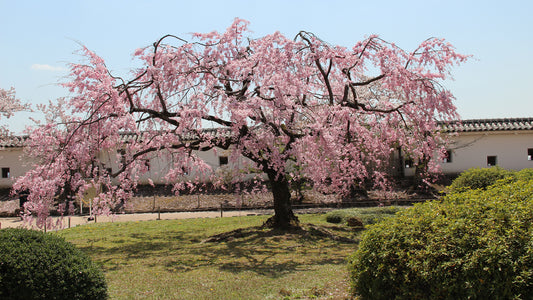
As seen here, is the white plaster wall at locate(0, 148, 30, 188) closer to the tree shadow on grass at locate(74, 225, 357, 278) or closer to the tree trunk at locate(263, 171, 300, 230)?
the tree shadow on grass at locate(74, 225, 357, 278)

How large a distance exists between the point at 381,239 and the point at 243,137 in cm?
641

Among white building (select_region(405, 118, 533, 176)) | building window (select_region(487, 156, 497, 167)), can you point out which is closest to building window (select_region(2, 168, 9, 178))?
white building (select_region(405, 118, 533, 176))

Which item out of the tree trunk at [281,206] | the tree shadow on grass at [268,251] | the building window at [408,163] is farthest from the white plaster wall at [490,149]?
the tree shadow on grass at [268,251]

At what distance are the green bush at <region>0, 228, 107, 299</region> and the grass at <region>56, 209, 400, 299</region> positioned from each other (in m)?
1.33

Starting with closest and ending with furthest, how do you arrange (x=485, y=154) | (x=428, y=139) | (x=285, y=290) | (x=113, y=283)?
(x=285, y=290) < (x=113, y=283) < (x=428, y=139) < (x=485, y=154)

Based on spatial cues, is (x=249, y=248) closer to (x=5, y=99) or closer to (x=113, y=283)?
(x=113, y=283)

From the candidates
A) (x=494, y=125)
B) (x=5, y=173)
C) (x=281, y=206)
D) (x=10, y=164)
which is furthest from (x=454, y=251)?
(x=5, y=173)

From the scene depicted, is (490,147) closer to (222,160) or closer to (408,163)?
(408,163)

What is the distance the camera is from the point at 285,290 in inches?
285

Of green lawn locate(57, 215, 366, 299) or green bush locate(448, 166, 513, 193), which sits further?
green bush locate(448, 166, 513, 193)

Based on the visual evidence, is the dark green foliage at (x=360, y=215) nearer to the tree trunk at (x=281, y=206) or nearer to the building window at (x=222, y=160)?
the tree trunk at (x=281, y=206)

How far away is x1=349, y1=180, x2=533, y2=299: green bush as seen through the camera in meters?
4.55

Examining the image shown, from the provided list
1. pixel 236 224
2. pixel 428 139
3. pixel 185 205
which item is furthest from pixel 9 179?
pixel 428 139

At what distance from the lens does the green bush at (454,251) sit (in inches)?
179
